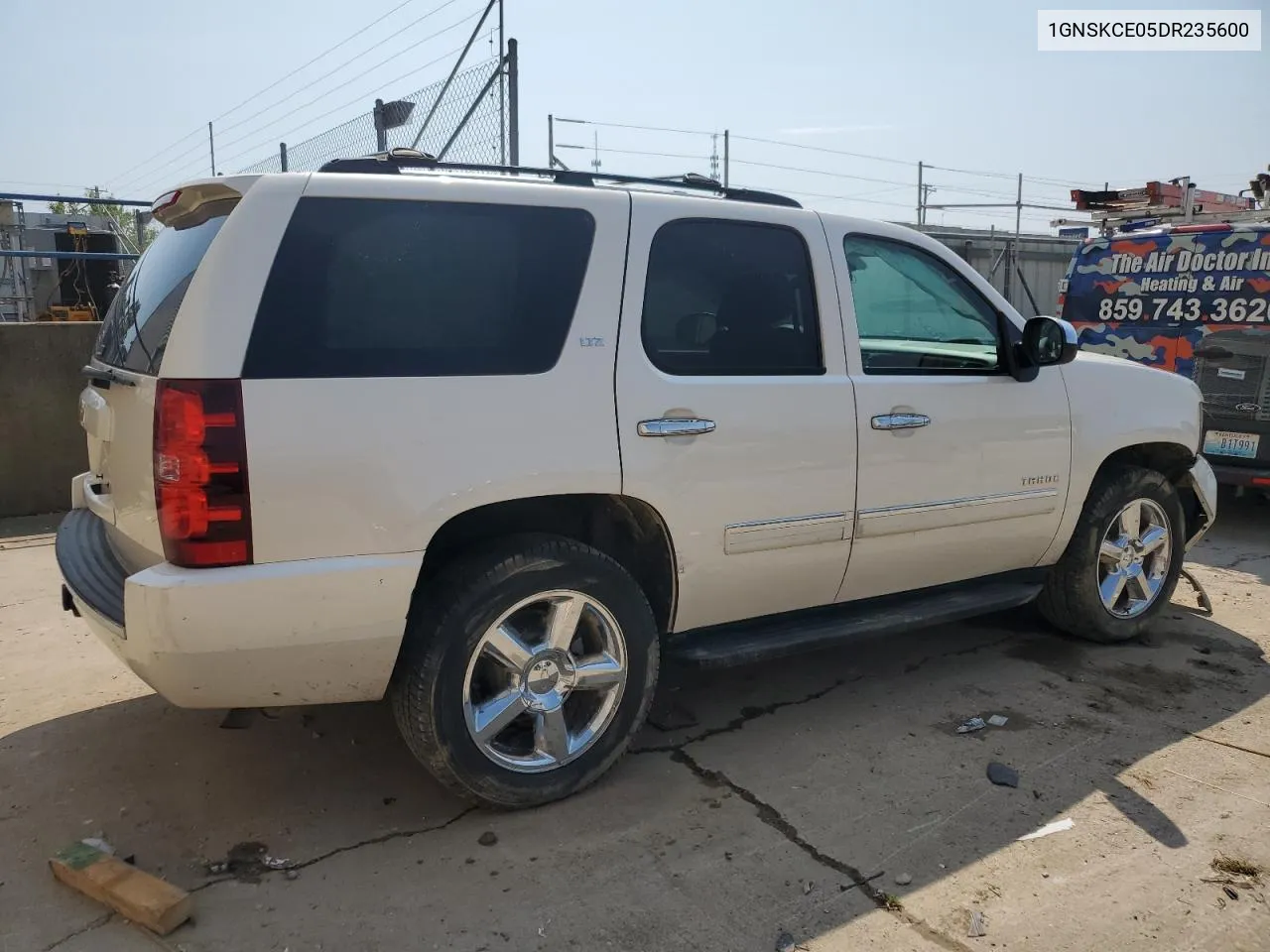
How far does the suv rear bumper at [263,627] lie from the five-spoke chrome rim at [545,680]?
34cm

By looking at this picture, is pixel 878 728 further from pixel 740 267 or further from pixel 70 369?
pixel 70 369

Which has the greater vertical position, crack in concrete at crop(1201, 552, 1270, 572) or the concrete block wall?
the concrete block wall

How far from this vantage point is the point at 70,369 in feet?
23.5

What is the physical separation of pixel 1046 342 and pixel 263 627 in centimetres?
317

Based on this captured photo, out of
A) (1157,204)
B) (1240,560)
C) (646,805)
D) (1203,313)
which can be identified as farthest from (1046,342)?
(1157,204)

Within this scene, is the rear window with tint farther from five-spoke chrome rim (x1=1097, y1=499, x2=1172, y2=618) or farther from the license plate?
the license plate

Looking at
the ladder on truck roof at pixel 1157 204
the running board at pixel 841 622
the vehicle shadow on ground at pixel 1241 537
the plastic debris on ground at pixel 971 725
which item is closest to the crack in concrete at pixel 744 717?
the running board at pixel 841 622

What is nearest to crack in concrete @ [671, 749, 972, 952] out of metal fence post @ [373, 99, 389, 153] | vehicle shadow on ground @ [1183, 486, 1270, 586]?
vehicle shadow on ground @ [1183, 486, 1270, 586]

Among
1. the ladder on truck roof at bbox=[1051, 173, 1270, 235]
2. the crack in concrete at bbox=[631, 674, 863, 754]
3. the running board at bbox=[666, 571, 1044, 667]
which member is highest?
the ladder on truck roof at bbox=[1051, 173, 1270, 235]

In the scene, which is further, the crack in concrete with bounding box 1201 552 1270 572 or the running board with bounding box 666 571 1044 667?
the crack in concrete with bounding box 1201 552 1270 572

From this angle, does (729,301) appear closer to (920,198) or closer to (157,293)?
(157,293)

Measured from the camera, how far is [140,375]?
2.80m

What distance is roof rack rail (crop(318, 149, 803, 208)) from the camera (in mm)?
3020

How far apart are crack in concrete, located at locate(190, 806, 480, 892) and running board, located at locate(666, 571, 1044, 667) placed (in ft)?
2.98
